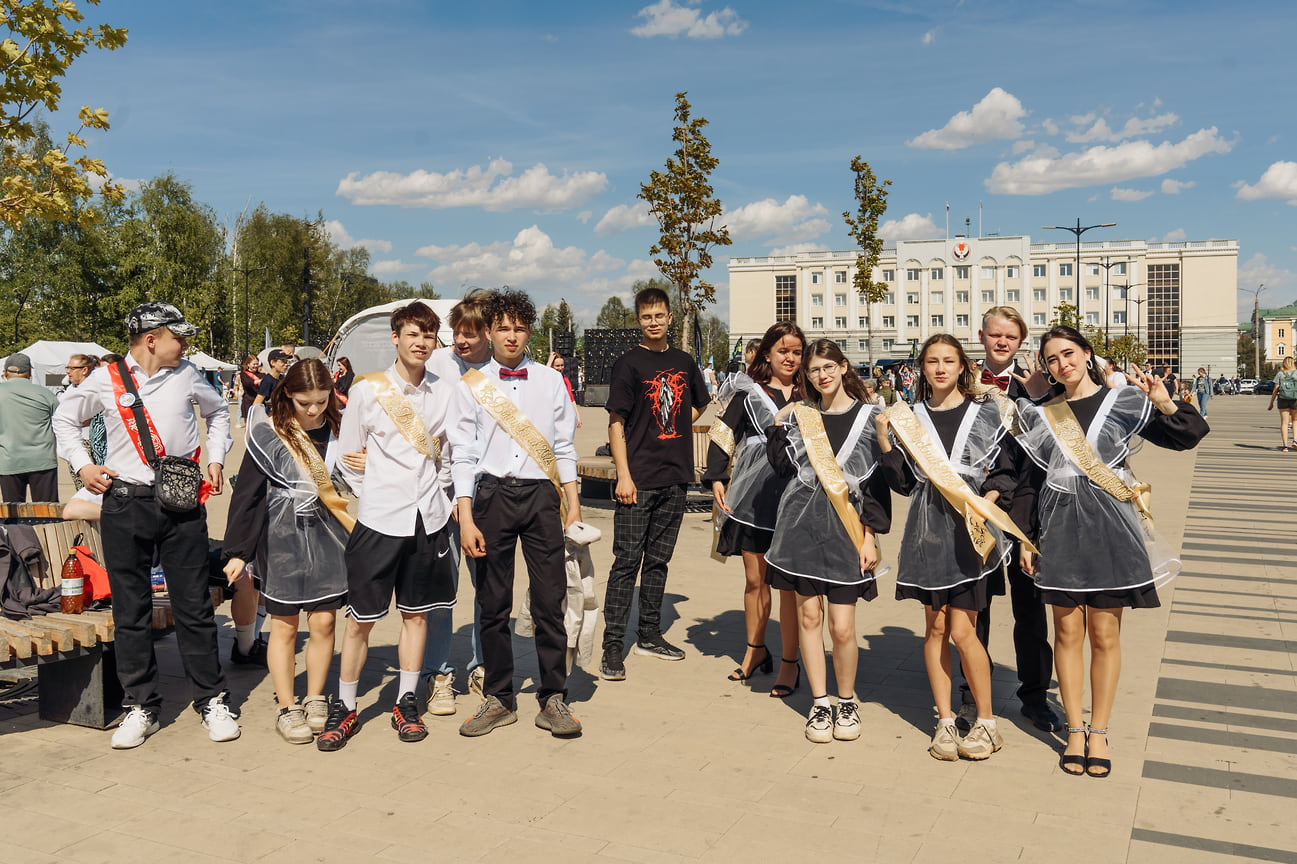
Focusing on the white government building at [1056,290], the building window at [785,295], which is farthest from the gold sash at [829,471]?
the building window at [785,295]

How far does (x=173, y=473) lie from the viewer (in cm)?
463

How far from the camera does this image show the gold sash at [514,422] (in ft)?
15.4

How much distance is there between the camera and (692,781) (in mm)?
4098

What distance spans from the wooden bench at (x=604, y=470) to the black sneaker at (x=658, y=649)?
362 cm

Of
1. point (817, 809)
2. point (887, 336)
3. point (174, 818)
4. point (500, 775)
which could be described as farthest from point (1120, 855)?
point (887, 336)

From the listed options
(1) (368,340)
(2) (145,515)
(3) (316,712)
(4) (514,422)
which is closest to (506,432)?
(4) (514,422)

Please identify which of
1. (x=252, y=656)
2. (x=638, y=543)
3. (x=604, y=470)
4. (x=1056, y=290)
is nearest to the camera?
(x=638, y=543)

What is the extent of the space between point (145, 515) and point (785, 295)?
121 m

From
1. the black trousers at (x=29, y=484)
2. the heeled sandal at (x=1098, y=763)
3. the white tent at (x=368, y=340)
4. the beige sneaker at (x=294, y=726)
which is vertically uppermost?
the white tent at (x=368, y=340)

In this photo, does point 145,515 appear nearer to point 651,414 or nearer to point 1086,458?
point 651,414

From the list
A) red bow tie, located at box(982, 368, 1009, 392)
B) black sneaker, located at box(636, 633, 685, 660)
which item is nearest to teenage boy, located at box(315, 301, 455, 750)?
black sneaker, located at box(636, 633, 685, 660)

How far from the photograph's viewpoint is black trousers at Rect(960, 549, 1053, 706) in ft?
15.8

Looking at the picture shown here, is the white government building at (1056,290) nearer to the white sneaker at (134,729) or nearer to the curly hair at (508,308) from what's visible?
the curly hair at (508,308)

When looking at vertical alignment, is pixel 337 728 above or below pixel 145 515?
below
